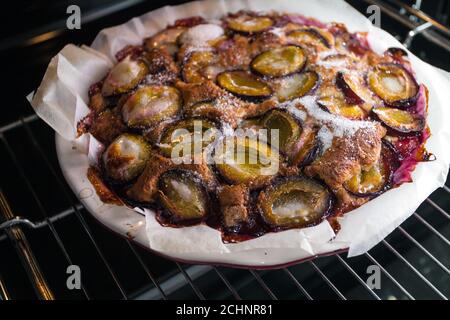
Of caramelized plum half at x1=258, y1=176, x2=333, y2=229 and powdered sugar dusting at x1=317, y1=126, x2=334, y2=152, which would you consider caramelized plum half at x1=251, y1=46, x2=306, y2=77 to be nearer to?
powdered sugar dusting at x1=317, y1=126, x2=334, y2=152

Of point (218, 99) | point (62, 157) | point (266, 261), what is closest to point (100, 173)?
point (62, 157)

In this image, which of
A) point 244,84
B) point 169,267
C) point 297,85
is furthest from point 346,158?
point 169,267

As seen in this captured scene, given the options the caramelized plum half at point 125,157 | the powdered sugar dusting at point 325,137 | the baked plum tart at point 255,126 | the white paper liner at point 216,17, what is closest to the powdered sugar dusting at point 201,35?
the baked plum tart at point 255,126

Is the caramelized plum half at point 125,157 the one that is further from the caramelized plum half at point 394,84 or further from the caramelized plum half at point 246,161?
the caramelized plum half at point 394,84

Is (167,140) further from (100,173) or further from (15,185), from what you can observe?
(15,185)

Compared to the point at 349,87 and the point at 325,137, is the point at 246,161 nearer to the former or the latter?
the point at 325,137
